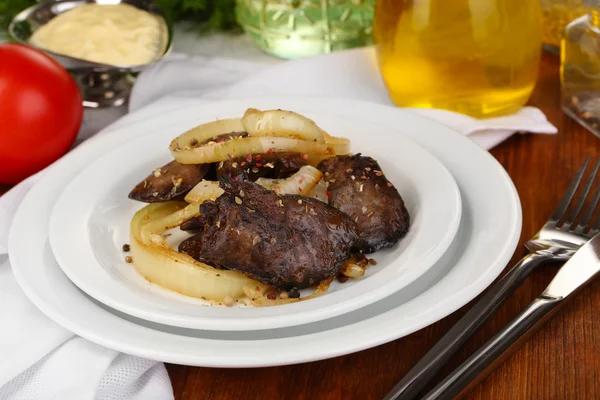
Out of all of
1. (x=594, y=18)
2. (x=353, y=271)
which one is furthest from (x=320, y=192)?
(x=594, y=18)

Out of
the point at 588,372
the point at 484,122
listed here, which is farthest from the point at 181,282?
the point at 484,122

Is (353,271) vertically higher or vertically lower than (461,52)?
lower

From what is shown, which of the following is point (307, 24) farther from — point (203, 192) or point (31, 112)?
point (203, 192)

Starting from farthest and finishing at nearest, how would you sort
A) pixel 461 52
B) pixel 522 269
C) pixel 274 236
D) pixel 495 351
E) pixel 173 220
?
pixel 461 52 → pixel 173 220 → pixel 522 269 → pixel 274 236 → pixel 495 351

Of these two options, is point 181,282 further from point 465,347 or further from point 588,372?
point 588,372

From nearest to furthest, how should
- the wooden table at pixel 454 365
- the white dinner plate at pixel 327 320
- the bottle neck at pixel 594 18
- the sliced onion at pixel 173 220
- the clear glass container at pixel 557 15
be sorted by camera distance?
the white dinner plate at pixel 327 320, the wooden table at pixel 454 365, the sliced onion at pixel 173 220, the bottle neck at pixel 594 18, the clear glass container at pixel 557 15

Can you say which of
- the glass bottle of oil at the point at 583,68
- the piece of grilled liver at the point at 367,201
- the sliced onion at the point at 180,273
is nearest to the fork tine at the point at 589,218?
the piece of grilled liver at the point at 367,201

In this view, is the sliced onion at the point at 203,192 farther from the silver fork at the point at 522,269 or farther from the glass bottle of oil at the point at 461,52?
the glass bottle of oil at the point at 461,52
